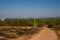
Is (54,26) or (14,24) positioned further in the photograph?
(14,24)

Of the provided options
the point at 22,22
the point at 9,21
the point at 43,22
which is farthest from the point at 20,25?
the point at 43,22

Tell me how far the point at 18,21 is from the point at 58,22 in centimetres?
666

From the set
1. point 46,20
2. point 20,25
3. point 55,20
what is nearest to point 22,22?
point 20,25

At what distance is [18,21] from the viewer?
69.7ft

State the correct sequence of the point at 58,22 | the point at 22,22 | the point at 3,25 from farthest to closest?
the point at 22,22, the point at 3,25, the point at 58,22

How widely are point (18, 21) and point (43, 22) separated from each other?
12.3 ft

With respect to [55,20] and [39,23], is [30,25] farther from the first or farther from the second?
[55,20]

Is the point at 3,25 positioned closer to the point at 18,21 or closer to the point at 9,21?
the point at 9,21

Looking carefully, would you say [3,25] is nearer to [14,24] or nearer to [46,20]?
[14,24]

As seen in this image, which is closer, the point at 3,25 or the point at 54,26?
the point at 54,26

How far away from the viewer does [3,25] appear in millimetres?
19453

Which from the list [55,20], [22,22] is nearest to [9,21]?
[22,22]

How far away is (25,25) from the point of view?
70.9 feet

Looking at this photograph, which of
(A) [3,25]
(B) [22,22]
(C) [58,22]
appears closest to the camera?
(C) [58,22]
